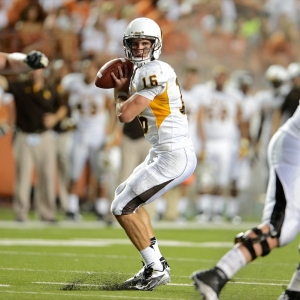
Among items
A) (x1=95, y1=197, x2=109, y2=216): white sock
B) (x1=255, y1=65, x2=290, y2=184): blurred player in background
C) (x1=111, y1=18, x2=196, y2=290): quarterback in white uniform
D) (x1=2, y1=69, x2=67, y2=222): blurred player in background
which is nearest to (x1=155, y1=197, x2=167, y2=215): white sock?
(x1=95, y1=197, x2=109, y2=216): white sock

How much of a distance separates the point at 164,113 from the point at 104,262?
1.90m

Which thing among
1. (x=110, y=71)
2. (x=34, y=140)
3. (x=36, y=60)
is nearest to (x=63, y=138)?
(x=34, y=140)

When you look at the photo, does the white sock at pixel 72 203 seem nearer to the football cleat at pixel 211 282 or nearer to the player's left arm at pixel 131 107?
the player's left arm at pixel 131 107

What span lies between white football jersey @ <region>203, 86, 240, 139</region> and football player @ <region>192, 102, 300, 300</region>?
7.98 meters

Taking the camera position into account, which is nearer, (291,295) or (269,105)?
(291,295)

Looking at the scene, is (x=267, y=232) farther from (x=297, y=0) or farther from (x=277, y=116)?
(x=297, y=0)

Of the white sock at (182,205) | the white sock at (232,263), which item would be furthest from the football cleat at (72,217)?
the white sock at (232,263)

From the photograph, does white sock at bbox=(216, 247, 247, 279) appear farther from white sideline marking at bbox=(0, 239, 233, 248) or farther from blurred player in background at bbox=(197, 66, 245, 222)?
blurred player in background at bbox=(197, 66, 245, 222)

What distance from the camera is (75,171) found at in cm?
1189

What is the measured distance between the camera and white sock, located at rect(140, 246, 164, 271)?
218 inches

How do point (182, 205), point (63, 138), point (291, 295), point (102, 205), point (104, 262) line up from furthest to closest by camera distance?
point (182, 205), point (102, 205), point (63, 138), point (104, 262), point (291, 295)

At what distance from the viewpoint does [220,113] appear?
495 inches

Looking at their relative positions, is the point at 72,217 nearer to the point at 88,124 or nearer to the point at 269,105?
the point at 88,124

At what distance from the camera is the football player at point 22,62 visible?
5262 millimetres
